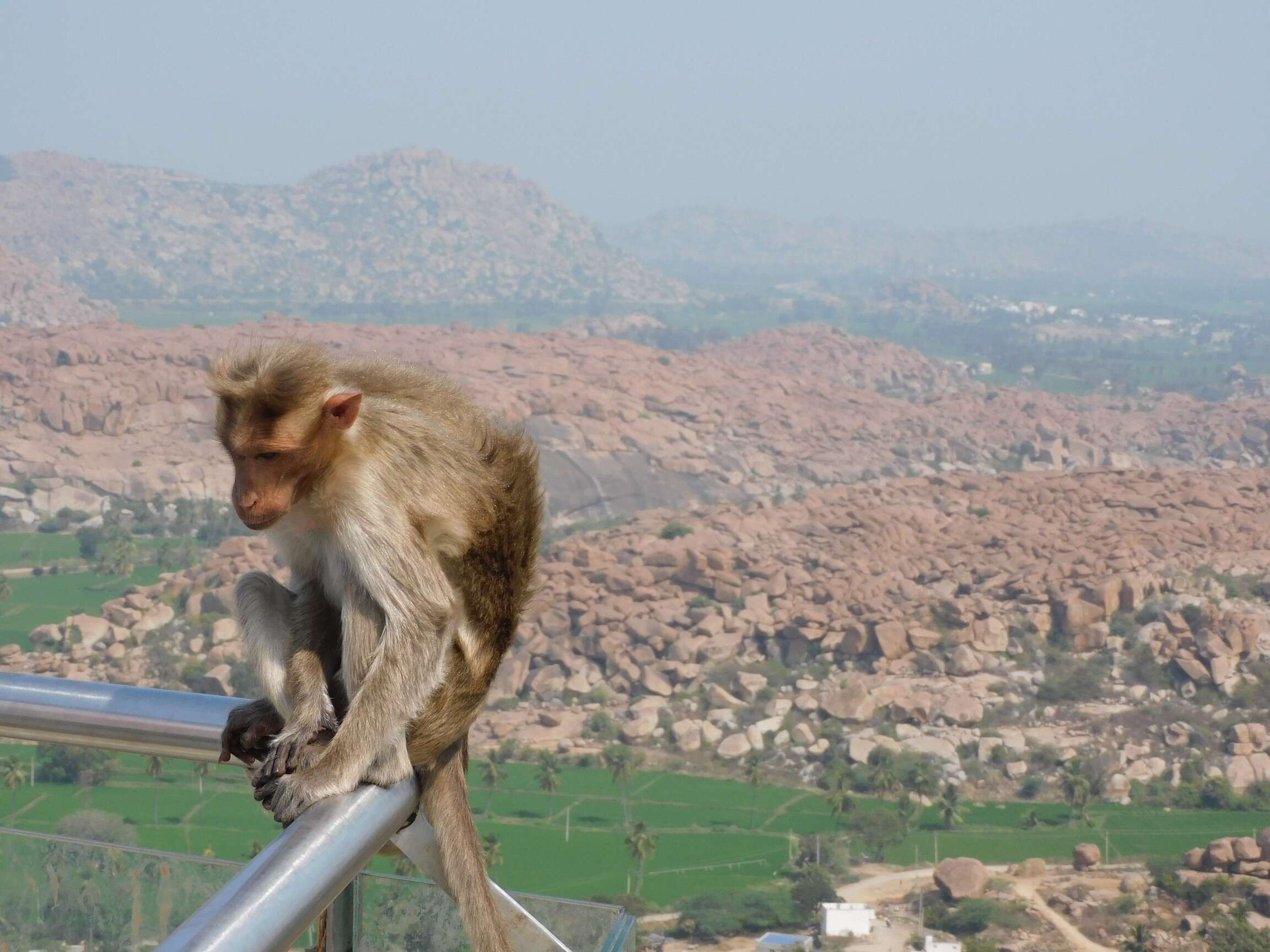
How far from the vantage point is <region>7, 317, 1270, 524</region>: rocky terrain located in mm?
85500

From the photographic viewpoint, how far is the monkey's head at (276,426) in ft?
7.63

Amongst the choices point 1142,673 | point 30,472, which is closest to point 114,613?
point 30,472

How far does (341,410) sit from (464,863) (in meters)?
0.88

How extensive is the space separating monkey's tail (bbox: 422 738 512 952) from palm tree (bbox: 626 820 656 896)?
54.7 meters

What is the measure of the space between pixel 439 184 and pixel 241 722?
533 ft

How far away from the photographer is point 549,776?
60.0 meters

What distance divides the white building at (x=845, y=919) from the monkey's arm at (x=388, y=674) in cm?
5203

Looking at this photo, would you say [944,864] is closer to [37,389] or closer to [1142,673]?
[1142,673]

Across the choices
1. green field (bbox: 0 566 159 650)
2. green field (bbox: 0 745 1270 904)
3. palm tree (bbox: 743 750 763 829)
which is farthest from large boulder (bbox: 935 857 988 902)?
green field (bbox: 0 566 159 650)

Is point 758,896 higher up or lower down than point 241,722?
lower down

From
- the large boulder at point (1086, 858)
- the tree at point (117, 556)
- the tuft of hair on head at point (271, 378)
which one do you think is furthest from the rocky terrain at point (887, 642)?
the tuft of hair on head at point (271, 378)

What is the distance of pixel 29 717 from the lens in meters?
2.02

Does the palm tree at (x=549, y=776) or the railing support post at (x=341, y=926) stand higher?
the railing support post at (x=341, y=926)

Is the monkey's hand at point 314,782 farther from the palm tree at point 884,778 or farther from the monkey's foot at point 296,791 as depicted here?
the palm tree at point 884,778
